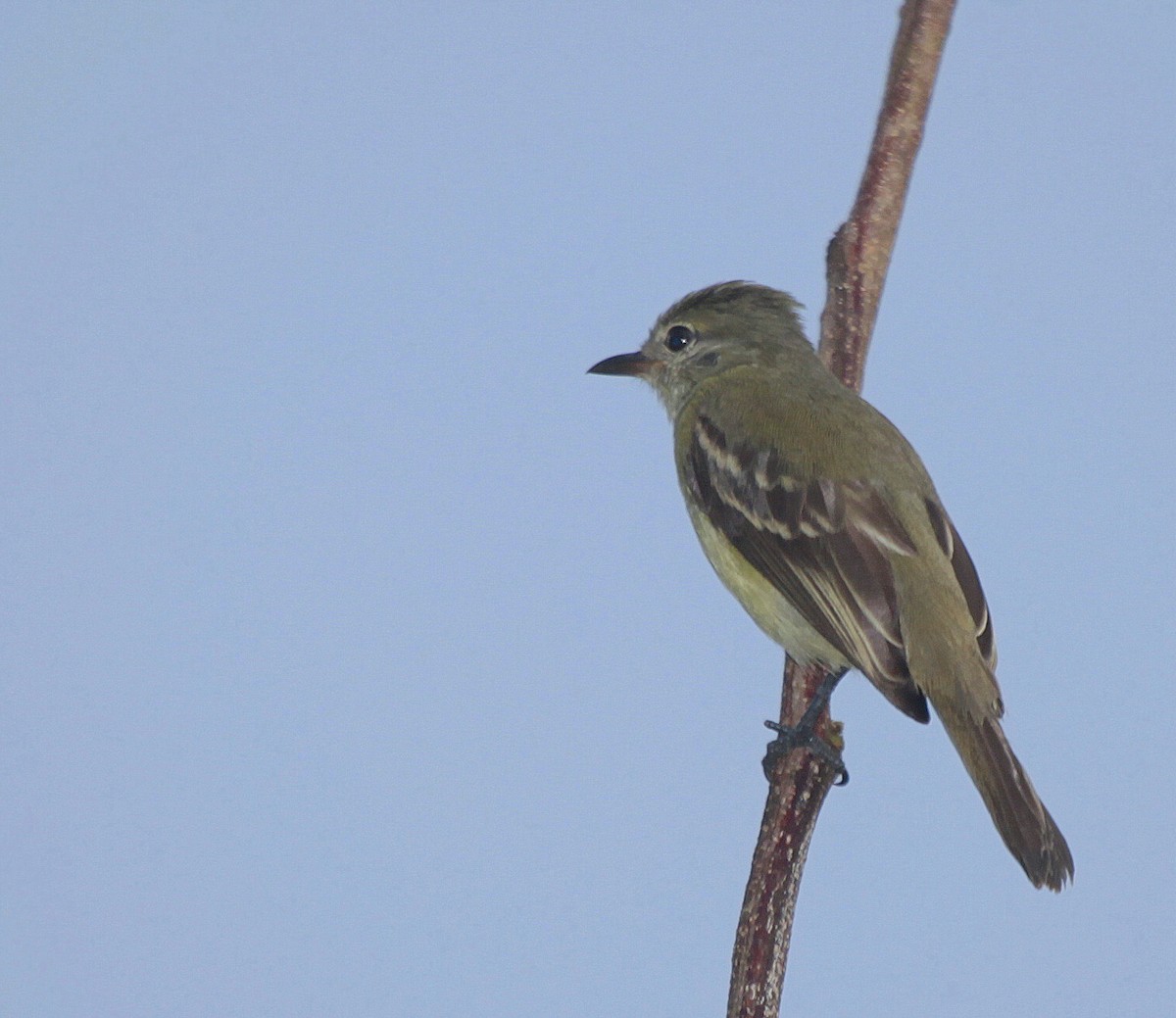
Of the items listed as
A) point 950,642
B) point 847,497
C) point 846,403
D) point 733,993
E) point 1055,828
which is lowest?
point 733,993

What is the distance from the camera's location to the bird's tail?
5.18 m

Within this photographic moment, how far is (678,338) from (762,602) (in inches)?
82.4

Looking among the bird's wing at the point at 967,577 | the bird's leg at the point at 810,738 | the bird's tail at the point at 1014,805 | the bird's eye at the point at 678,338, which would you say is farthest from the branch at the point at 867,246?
the bird's eye at the point at 678,338

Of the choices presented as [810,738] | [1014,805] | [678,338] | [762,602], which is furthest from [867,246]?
[1014,805]

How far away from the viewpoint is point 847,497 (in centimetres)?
651

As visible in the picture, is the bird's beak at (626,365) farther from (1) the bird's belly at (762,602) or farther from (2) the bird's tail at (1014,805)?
(2) the bird's tail at (1014,805)

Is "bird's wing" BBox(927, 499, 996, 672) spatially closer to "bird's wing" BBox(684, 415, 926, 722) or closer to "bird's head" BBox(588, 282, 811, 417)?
"bird's wing" BBox(684, 415, 926, 722)

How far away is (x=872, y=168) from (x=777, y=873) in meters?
3.38

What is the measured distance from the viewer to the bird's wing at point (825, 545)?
5895 mm

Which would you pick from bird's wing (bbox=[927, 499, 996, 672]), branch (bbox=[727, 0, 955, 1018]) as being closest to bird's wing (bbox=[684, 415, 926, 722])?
bird's wing (bbox=[927, 499, 996, 672])

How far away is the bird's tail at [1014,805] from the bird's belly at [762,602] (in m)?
0.70

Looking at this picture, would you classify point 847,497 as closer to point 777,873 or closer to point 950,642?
point 950,642

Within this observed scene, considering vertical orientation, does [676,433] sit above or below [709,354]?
below

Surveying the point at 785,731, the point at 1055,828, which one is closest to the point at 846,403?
the point at 785,731
